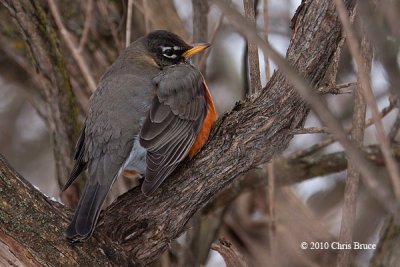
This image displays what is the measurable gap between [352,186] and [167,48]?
1583 mm

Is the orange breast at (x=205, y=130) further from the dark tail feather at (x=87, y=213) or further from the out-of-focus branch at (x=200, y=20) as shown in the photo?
the out-of-focus branch at (x=200, y=20)

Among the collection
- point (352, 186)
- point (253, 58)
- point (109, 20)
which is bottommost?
point (352, 186)

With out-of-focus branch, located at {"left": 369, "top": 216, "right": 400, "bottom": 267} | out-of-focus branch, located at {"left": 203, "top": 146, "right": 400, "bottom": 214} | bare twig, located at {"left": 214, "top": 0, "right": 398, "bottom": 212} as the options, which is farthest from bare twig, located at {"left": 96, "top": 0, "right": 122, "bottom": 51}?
bare twig, located at {"left": 214, "top": 0, "right": 398, "bottom": 212}

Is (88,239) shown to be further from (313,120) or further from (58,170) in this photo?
(313,120)

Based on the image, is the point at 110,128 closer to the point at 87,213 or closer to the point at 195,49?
the point at 87,213

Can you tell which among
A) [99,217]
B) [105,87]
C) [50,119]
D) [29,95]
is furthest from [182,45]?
[29,95]

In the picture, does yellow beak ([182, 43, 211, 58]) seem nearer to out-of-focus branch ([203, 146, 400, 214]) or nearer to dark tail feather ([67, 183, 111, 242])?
out-of-focus branch ([203, 146, 400, 214])

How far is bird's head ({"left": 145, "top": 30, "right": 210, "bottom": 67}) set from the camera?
447 centimetres

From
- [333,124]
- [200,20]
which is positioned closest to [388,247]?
[200,20]

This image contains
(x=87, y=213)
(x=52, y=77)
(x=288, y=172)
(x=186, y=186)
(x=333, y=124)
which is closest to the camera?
(x=333, y=124)

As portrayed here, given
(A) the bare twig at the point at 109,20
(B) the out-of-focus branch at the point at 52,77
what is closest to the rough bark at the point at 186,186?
(B) the out-of-focus branch at the point at 52,77

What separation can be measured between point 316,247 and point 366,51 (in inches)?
84.7

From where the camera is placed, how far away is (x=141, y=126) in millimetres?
3822

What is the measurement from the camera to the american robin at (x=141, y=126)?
11.8 feet
